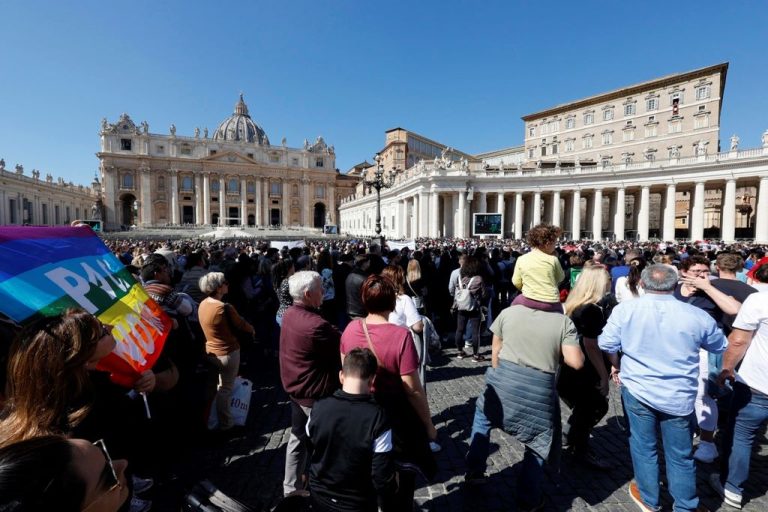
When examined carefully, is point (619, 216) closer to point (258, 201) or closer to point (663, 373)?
point (663, 373)

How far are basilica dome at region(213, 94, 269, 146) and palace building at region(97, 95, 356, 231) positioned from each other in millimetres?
315

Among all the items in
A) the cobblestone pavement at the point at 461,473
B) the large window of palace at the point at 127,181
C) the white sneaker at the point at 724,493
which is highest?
the large window of palace at the point at 127,181

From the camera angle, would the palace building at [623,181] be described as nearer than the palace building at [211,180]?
Yes

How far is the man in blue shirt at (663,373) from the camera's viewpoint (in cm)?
260

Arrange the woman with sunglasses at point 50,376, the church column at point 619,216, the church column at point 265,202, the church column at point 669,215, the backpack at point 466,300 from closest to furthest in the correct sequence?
1. the woman with sunglasses at point 50,376
2. the backpack at point 466,300
3. the church column at point 669,215
4. the church column at point 619,216
5. the church column at point 265,202

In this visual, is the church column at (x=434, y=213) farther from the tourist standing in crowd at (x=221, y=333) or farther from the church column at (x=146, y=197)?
the church column at (x=146, y=197)

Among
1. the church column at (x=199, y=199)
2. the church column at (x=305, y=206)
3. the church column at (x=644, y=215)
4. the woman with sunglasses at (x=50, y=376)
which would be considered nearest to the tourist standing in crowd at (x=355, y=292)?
the woman with sunglasses at (x=50, y=376)

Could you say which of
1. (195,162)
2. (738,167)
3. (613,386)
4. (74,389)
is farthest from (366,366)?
(195,162)

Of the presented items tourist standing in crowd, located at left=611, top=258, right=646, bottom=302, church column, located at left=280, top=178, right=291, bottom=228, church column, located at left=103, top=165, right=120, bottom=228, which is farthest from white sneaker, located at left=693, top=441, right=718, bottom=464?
church column, located at left=103, top=165, right=120, bottom=228

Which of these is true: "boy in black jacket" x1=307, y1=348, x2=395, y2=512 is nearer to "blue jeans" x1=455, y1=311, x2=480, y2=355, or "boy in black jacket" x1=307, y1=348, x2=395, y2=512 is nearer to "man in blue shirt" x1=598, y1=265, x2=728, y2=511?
"man in blue shirt" x1=598, y1=265, x2=728, y2=511

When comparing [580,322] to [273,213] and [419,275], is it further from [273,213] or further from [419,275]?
[273,213]

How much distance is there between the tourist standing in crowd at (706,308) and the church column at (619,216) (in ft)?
115

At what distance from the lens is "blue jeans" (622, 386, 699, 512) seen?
8.68ft

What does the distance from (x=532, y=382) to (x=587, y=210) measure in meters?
45.0
